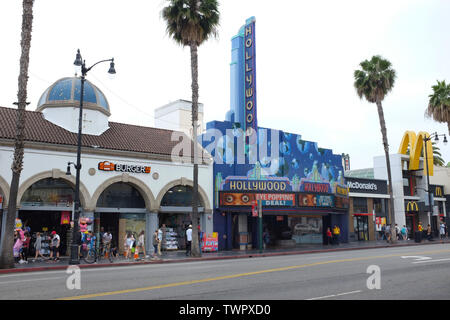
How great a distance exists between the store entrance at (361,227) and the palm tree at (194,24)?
71.8ft

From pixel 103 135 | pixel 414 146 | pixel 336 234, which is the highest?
pixel 414 146

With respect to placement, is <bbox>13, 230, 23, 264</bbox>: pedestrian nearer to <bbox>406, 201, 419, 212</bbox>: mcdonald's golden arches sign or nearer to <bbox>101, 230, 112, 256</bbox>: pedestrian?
<bbox>101, 230, 112, 256</bbox>: pedestrian

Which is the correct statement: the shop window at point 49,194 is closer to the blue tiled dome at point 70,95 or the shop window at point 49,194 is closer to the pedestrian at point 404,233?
the blue tiled dome at point 70,95

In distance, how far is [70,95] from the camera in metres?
27.4

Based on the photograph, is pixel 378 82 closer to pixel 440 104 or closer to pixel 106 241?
pixel 440 104

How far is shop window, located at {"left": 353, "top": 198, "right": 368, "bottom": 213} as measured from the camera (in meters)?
41.8

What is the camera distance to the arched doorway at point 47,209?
80.0 feet

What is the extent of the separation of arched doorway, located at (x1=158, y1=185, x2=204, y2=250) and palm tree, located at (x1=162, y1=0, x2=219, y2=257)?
15.1 ft

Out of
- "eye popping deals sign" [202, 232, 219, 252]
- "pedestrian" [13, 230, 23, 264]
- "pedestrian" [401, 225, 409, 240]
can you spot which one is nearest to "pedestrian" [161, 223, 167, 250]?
"eye popping deals sign" [202, 232, 219, 252]

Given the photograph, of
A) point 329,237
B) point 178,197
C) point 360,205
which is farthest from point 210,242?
point 360,205

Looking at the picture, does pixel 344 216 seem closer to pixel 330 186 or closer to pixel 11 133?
pixel 330 186

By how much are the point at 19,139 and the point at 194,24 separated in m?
12.8

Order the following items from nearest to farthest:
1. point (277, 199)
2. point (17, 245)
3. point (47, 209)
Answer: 1. point (17, 245)
2. point (47, 209)
3. point (277, 199)
